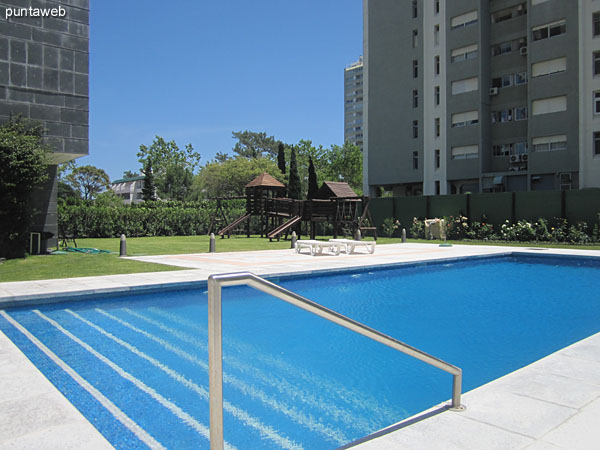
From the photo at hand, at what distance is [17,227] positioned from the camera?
14.0 m

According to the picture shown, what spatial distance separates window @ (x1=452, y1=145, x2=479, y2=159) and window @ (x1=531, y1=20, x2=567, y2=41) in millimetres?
8326

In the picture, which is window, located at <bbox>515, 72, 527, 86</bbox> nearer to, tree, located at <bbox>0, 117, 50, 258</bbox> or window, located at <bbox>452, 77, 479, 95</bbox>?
window, located at <bbox>452, 77, 479, 95</bbox>

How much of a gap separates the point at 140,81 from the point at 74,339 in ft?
147

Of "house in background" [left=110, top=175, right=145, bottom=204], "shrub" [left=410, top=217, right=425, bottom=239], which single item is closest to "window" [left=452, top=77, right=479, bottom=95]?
"shrub" [left=410, top=217, right=425, bottom=239]

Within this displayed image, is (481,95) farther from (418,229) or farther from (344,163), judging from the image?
(344,163)

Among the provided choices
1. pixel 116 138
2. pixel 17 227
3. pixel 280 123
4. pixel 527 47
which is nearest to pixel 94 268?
pixel 17 227

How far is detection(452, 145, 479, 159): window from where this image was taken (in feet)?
115

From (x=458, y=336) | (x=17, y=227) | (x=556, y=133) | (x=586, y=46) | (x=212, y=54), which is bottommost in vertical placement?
(x=458, y=336)

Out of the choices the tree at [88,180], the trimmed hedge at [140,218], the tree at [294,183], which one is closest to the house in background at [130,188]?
the tree at [88,180]

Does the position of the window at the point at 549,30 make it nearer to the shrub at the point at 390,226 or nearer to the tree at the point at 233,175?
the shrub at the point at 390,226

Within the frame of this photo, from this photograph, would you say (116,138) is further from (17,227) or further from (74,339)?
(74,339)

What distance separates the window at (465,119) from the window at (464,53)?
13.9ft

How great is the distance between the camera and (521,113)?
33.6m

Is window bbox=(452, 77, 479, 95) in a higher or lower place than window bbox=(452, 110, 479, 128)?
higher
